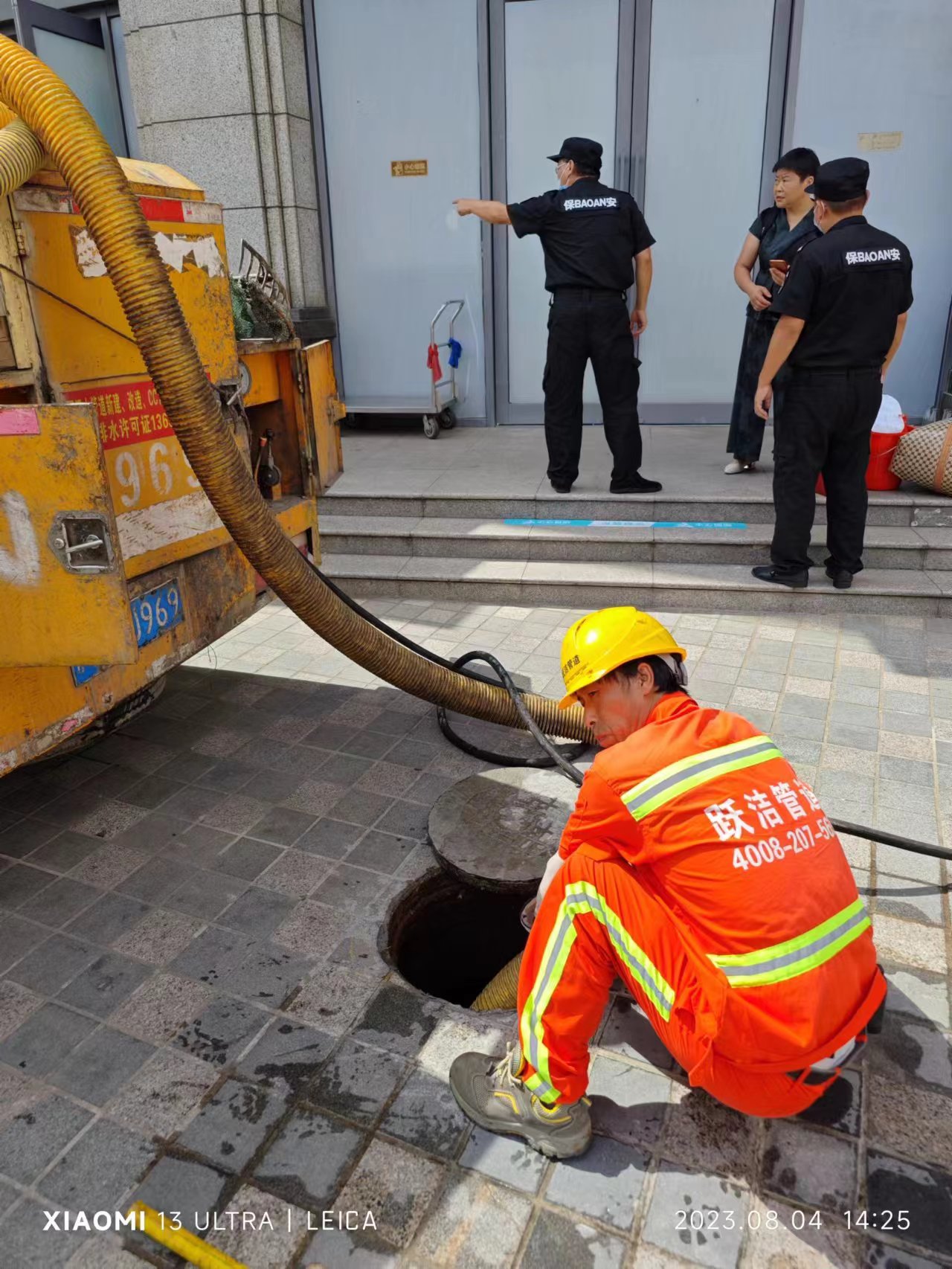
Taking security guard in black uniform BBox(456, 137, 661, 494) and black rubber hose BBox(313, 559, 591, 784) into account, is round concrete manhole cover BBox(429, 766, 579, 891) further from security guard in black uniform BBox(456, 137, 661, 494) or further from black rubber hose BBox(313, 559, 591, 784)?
security guard in black uniform BBox(456, 137, 661, 494)

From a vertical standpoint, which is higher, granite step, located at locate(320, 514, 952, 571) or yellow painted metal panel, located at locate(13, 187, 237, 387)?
yellow painted metal panel, located at locate(13, 187, 237, 387)

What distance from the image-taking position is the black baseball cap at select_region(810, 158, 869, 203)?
457 centimetres

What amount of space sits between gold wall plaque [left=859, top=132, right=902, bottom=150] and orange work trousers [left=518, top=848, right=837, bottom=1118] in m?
7.83

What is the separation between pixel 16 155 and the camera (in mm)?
2469

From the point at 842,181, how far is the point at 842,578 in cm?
226

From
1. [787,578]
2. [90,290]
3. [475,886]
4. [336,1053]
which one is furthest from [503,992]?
[787,578]

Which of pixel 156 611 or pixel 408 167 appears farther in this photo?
pixel 408 167

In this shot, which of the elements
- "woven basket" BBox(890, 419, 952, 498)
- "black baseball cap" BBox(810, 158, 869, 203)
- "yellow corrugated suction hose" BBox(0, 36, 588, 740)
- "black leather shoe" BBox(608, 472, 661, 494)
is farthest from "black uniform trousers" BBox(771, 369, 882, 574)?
"yellow corrugated suction hose" BBox(0, 36, 588, 740)

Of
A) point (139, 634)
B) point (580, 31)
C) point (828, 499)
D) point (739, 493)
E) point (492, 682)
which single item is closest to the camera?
point (139, 634)

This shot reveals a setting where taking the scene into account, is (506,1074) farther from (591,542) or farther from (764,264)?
(764,264)

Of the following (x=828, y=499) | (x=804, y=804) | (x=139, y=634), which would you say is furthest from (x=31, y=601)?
(x=828, y=499)

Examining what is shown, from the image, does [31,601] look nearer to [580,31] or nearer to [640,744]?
[640,744]

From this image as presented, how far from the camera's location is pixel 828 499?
17.7 feet

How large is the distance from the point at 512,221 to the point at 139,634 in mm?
4210
